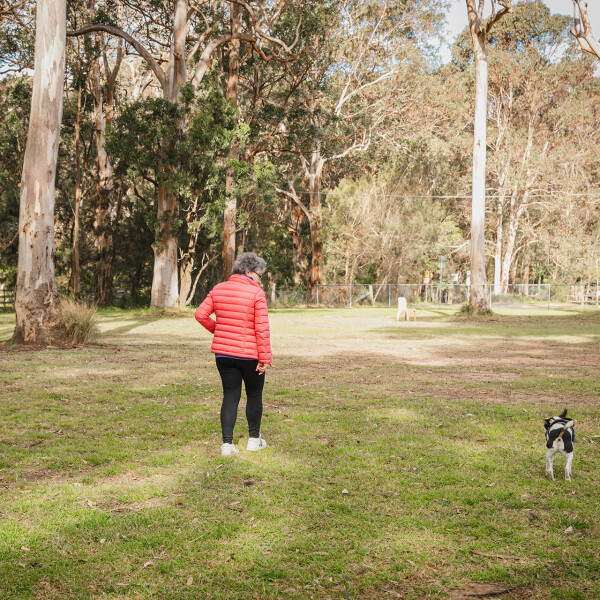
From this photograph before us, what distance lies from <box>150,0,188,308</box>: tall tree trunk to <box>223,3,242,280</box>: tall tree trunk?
2.34m

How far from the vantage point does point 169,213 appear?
90.7 feet

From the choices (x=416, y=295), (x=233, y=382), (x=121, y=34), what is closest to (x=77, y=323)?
(x=233, y=382)

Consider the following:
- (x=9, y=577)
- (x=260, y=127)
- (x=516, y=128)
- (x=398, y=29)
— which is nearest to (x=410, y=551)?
(x=9, y=577)

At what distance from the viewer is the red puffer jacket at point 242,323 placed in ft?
19.5

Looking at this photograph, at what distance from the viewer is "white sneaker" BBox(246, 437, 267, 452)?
20.7 feet

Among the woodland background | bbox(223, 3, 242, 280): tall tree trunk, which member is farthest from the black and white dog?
bbox(223, 3, 242, 280): tall tree trunk

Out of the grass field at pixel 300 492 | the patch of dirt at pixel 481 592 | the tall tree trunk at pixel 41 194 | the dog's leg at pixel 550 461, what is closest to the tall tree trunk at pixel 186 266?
the tall tree trunk at pixel 41 194

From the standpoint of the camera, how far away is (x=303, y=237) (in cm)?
4347

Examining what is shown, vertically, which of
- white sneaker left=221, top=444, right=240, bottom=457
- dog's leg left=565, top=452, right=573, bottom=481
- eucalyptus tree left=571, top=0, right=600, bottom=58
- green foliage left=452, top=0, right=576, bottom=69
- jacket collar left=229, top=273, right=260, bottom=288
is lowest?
white sneaker left=221, top=444, right=240, bottom=457

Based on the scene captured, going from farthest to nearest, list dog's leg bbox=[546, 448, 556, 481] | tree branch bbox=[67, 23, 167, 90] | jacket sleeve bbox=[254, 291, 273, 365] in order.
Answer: tree branch bbox=[67, 23, 167, 90] → jacket sleeve bbox=[254, 291, 273, 365] → dog's leg bbox=[546, 448, 556, 481]

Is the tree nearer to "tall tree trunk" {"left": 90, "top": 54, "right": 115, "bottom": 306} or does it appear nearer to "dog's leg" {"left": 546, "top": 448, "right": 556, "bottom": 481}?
"tall tree trunk" {"left": 90, "top": 54, "right": 115, "bottom": 306}

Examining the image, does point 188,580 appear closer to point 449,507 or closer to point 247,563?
point 247,563

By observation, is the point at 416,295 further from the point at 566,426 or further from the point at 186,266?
the point at 566,426

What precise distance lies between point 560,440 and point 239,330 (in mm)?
2757
